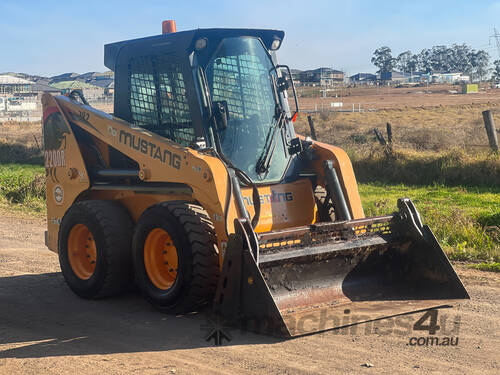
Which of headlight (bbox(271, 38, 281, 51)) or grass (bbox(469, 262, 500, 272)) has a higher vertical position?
headlight (bbox(271, 38, 281, 51))

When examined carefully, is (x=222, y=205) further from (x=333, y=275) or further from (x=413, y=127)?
(x=413, y=127)

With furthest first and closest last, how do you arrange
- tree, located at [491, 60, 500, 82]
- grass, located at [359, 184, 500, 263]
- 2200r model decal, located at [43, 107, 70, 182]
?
tree, located at [491, 60, 500, 82] < grass, located at [359, 184, 500, 263] < 2200r model decal, located at [43, 107, 70, 182]

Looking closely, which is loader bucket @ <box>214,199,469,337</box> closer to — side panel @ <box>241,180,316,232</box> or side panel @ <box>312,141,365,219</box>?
side panel @ <box>312,141,365,219</box>

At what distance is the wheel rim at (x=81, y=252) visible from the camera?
7273 millimetres

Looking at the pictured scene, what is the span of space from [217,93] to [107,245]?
1805 millimetres

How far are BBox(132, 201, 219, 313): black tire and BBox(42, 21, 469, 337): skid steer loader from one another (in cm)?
1

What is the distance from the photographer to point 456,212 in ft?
32.7

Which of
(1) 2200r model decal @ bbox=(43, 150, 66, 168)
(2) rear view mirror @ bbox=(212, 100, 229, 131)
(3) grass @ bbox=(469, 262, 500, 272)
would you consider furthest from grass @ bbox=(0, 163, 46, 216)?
(3) grass @ bbox=(469, 262, 500, 272)

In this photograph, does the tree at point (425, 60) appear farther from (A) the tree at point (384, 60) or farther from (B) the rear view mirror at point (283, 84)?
(B) the rear view mirror at point (283, 84)

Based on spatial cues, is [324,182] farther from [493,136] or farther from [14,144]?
[14,144]

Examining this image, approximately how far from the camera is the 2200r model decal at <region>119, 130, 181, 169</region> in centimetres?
631

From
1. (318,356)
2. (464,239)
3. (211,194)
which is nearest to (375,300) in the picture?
(318,356)

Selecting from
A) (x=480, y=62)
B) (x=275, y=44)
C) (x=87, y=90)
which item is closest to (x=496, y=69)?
(x=480, y=62)

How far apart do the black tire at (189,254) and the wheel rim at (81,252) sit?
4.31ft
